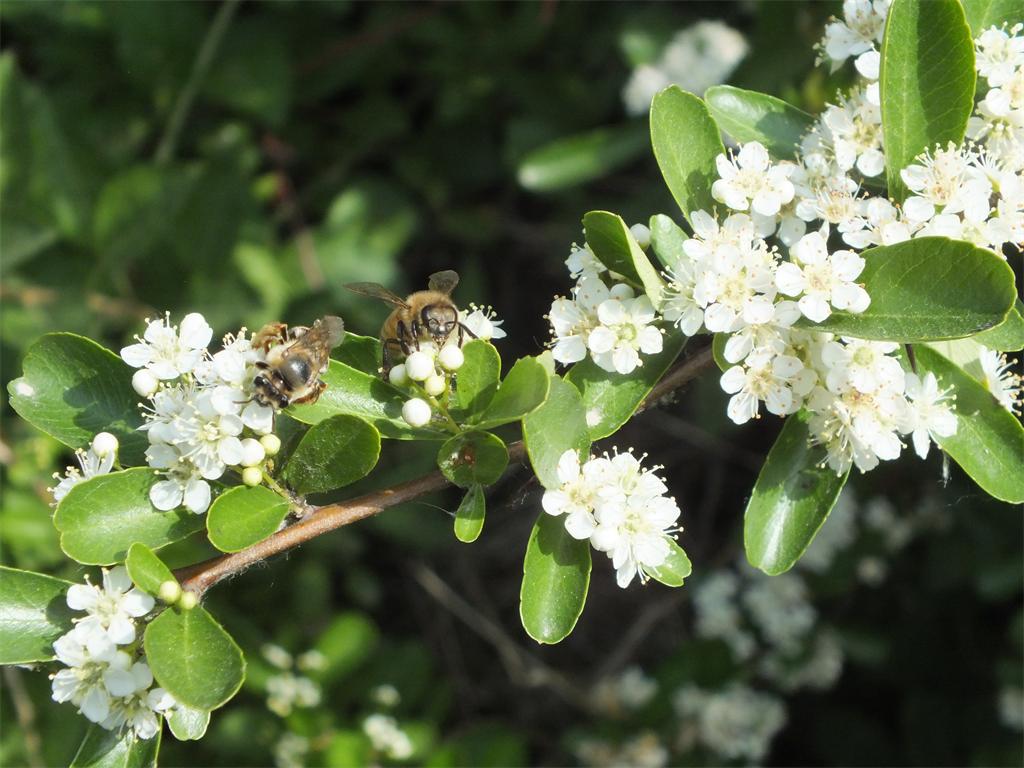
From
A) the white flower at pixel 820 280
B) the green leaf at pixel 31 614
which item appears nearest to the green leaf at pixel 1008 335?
the white flower at pixel 820 280

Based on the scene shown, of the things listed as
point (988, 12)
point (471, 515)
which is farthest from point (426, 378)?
point (988, 12)

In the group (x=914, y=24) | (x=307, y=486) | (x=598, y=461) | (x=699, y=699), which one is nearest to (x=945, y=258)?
(x=914, y=24)

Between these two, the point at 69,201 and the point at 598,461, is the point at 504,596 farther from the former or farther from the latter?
the point at 598,461

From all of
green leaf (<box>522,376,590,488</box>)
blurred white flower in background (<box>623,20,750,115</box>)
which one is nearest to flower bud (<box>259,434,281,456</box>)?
green leaf (<box>522,376,590,488</box>)

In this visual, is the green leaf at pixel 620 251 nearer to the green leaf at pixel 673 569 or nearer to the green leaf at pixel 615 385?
the green leaf at pixel 615 385

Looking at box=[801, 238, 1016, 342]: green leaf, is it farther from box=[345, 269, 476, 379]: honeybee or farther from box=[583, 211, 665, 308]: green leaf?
box=[345, 269, 476, 379]: honeybee

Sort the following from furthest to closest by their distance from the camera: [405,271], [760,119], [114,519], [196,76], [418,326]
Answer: [405,271] → [196,76] → [760,119] → [418,326] → [114,519]

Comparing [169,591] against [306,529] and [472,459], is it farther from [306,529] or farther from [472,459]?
[472,459]

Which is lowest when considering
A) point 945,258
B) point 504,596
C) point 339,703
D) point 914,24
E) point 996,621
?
point 504,596
